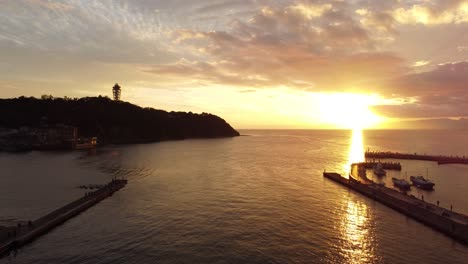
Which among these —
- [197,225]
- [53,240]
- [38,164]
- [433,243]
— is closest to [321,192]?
[433,243]

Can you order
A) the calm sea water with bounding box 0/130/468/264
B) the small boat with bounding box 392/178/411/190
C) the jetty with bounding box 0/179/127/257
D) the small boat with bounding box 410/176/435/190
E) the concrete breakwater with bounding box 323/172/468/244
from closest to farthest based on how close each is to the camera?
the calm sea water with bounding box 0/130/468/264 → the jetty with bounding box 0/179/127/257 → the concrete breakwater with bounding box 323/172/468/244 → the small boat with bounding box 410/176/435/190 → the small boat with bounding box 392/178/411/190

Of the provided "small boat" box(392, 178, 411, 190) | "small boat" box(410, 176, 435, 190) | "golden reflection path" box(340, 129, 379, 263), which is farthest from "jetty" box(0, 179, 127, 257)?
"small boat" box(410, 176, 435, 190)

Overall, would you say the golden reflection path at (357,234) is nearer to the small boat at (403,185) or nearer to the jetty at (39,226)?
the small boat at (403,185)

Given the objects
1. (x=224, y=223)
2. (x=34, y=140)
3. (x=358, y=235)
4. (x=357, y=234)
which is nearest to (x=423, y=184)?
(x=357, y=234)

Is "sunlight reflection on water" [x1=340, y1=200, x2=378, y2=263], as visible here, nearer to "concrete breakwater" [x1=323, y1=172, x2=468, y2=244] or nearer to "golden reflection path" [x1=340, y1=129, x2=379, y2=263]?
"golden reflection path" [x1=340, y1=129, x2=379, y2=263]

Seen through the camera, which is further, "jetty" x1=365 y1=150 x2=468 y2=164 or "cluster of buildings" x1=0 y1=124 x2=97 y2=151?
"cluster of buildings" x1=0 y1=124 x2=97 y2=151

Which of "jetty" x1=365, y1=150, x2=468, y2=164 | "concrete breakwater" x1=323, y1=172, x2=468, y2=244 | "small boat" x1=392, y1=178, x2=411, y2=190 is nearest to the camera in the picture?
"concrete breakwater" x1=323, y1=172, x2=468, y2=244
